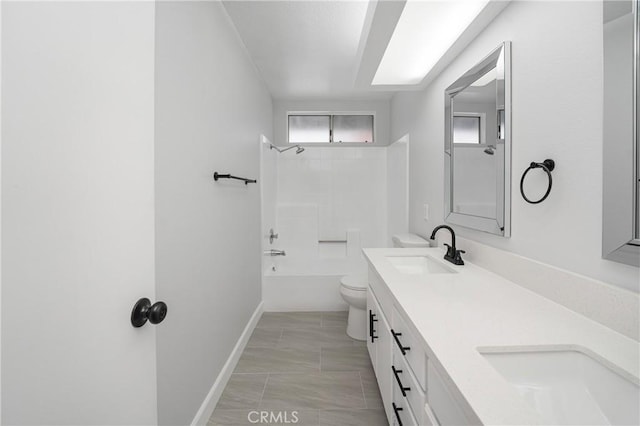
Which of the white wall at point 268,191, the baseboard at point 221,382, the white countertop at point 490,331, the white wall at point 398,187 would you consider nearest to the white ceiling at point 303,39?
the white wall at point 268,191

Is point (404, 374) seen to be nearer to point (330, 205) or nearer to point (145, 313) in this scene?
point (145, 313)

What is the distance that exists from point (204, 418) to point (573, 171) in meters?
2.11

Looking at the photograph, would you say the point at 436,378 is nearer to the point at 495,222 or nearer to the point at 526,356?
the point at 526,356

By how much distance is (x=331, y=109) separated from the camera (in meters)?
3.74

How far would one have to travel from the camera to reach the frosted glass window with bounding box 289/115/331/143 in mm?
3840

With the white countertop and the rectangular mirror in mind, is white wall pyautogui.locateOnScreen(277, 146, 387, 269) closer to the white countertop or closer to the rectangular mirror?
the rectangular mirror

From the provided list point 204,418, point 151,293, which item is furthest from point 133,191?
point 204,418

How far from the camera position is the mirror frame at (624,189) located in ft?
2.57

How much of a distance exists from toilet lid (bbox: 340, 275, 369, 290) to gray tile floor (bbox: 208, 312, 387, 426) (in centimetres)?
48

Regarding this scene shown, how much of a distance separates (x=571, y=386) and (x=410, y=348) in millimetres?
444

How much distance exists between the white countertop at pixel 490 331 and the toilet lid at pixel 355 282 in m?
1.15

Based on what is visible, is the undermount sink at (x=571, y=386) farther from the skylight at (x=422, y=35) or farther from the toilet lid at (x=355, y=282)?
the toilet lid at (x=355, y=282)

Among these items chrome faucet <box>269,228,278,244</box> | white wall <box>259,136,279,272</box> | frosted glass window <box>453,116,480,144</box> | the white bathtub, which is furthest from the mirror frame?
chrome faucet <box>269,228,278,244</box>

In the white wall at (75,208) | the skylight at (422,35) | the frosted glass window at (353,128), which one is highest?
the frosted glass window at (353,128)
